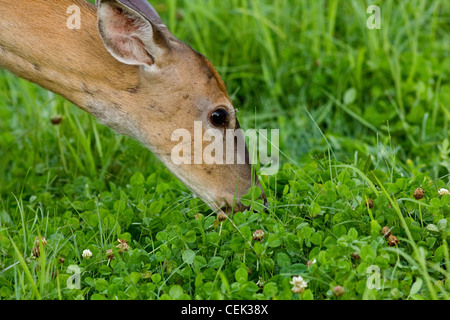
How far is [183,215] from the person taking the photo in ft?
11.6

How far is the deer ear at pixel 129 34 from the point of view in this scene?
3340mm

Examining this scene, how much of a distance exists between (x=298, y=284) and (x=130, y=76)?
1344 millimetres

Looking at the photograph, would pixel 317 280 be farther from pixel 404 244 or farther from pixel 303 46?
pixel 303 46

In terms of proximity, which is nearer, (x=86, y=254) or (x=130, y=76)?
(x=86, y=254)

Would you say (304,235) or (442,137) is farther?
(442,137)

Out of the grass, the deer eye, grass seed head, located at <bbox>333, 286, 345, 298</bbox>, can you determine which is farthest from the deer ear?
grass seed head, located at <bbox>333, 286, 345, 298</bbox>

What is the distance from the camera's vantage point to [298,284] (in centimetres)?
283

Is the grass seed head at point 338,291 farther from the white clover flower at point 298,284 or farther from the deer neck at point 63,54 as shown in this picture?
the deer neck at point 63,54

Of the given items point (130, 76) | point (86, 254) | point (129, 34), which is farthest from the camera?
point (130, 76)

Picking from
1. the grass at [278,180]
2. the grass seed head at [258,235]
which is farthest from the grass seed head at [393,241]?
the grass seed head at [258,235]

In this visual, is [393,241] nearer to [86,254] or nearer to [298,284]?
[298,284]

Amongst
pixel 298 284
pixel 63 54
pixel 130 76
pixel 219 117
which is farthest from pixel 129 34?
pixel 298 284

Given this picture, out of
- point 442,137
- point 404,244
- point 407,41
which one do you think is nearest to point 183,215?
point 404,244
